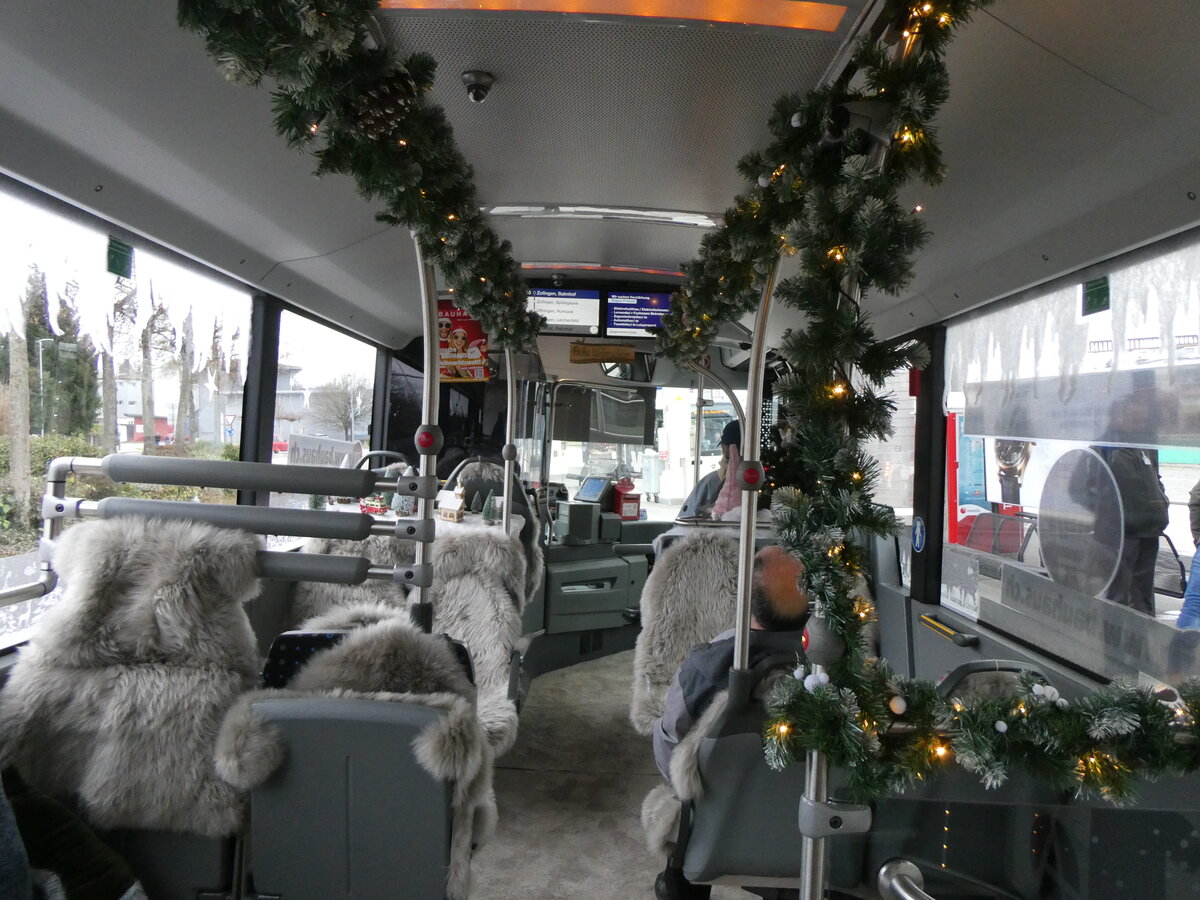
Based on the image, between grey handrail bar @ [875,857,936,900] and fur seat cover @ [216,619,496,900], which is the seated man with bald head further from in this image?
grey handrail bar @ [875,857,936,900]

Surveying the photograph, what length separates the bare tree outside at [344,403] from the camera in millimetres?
4875

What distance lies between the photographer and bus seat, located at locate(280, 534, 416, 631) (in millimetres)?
3588

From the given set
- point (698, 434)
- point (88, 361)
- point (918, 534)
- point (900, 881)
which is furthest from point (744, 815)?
point (698, 434)

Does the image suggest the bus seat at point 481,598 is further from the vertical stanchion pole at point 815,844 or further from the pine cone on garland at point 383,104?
the vertical stanchion pole at point 815,844

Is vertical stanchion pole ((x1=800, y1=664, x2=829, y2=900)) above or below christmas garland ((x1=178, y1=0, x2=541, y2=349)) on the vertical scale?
below

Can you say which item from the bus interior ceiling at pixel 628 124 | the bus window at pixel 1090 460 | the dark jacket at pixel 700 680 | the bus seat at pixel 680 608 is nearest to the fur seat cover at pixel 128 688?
the dark jacket at pixel 700 680

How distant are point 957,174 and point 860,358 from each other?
5.42 ft

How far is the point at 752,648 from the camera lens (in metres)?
2.23

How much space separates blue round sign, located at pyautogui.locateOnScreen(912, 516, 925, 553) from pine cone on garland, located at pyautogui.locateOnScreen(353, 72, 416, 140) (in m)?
3.84

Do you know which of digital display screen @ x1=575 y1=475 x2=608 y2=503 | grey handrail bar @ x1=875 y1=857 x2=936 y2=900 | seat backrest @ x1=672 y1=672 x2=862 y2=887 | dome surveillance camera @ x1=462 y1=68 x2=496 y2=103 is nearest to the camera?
grey handrail bar @ x1=875 y1=857 x2=936 y2=900

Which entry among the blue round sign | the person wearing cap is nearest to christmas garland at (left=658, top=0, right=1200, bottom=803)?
the blue round sign

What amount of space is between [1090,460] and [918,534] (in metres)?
1.60

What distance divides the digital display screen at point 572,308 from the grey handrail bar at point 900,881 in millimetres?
4183

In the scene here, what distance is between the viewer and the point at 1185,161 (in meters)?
2.07
